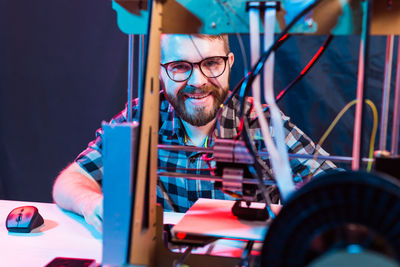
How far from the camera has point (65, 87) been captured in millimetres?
2029

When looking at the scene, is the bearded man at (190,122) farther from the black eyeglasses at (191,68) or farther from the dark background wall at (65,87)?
the dark background wall at (65,87)

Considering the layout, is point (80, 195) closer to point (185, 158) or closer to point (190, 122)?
point (185, 158)

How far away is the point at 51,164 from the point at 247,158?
1.82 meters

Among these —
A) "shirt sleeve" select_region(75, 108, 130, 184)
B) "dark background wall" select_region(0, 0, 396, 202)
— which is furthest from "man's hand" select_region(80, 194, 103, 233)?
"dark background wall" select_region(0, 0, 396, 202)

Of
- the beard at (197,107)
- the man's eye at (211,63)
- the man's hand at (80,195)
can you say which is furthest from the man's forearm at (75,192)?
the man's eye at (211,63)

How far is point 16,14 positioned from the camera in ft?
6.61

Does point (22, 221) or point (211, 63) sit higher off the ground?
point (211, 63)

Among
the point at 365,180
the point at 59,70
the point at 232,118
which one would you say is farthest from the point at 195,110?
the point at 365,180

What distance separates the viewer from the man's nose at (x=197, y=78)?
146cm

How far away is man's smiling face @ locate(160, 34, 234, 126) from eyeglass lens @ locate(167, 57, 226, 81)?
0.05ft

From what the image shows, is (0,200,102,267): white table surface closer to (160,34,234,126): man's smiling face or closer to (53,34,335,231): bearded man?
(53,34,335,231): bearded man

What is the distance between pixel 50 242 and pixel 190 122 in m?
0.93

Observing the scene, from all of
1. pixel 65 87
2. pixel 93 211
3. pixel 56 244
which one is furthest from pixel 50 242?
pixel 65 87

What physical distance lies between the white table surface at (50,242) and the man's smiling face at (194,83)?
734 millimetres
